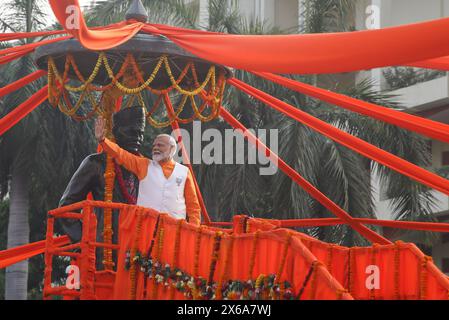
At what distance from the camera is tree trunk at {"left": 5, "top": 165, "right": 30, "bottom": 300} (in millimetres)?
20984

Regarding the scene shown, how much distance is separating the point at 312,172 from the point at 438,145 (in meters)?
10.9

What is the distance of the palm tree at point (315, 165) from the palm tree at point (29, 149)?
6.01 ft

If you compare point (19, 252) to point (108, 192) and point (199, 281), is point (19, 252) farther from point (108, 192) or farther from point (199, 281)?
point (199, 281)

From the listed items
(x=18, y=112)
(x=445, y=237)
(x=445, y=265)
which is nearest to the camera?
(x=18, y=112)

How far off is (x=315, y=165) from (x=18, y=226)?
258 inches

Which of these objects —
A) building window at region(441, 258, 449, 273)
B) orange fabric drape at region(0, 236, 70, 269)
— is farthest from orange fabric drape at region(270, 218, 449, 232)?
building window at region(441, 258, 449, 273)

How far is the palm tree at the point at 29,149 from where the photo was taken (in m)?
20.3

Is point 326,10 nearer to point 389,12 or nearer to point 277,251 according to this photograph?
point 389,12

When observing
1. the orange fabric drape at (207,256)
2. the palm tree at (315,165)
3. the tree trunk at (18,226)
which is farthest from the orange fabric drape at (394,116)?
the tree trunk at (18,226)

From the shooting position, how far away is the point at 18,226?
838 inches

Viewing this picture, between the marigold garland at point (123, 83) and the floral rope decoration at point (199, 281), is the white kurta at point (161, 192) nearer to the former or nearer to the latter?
the marigold garland at point (123, 83)

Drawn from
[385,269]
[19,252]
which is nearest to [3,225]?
[19,252]

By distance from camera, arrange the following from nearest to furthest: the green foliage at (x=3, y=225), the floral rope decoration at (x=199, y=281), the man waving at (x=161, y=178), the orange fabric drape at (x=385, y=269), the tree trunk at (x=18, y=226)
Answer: the floral rope decoration at (x=199, y=281)
the orange fabric drape at (x=385, y=269)
the man waving at (x=161, y=178)
the tree trunk at (x=18, y=226)
the green foliage at (x=3, y=225)

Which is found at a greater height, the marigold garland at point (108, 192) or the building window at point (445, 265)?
the marigold garland at point (108, 192)
